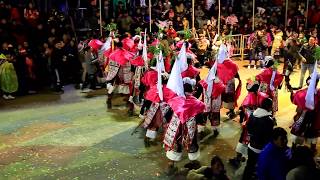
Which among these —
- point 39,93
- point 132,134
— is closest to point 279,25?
point 39,93

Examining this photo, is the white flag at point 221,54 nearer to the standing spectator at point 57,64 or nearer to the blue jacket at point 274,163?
the blue jacket at point 274,163

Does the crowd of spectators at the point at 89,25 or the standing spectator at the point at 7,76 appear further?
the crowd of spectators at the point at 89,25

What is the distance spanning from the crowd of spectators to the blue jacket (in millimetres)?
8780

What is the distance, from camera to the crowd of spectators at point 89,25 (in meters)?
13.5

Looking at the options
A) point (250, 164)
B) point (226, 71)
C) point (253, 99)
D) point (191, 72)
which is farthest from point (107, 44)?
point (250, 164)

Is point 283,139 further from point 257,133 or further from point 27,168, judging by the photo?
point 27,168

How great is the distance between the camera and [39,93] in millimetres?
13266

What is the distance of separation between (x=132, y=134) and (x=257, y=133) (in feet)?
11.8

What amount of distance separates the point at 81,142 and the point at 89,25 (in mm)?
8224

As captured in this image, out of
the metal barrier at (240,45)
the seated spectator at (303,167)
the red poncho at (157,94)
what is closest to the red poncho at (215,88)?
the red poncho at (157,94)

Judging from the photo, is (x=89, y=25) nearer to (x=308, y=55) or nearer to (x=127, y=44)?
(x=127, y=44)

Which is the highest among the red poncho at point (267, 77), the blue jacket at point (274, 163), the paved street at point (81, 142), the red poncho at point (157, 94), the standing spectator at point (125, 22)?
the standing spectator at point (125, 22)

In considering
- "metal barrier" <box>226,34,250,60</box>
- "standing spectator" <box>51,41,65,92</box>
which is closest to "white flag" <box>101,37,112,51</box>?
"standing spectator" <box>51,41,65,92</box>

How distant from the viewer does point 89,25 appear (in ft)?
55.0
